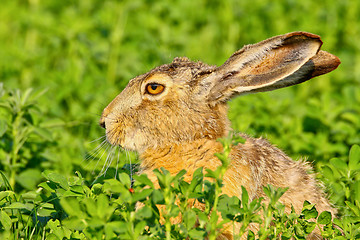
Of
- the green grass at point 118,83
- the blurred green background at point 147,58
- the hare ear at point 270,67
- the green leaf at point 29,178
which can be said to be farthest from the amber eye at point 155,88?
the green leaf at point 29,178

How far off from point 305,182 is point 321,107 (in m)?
2.11

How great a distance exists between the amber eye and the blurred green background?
0.99m

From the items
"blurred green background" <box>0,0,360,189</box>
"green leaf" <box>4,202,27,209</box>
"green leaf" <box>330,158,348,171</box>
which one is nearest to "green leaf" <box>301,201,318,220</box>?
"green leaf" <box>330,158,348,171</box>

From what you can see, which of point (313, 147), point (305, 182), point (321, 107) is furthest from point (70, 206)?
point (321, 107)

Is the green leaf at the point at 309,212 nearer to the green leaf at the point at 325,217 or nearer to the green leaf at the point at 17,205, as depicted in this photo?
the green leaf at the point at 325,217

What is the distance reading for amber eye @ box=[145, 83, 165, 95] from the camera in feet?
16.7

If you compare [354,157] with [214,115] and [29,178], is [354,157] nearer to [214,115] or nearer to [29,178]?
[214,115]

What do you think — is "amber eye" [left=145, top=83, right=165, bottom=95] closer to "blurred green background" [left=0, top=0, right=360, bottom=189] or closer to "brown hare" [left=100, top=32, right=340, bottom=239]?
"brown hare" [left=100, top=32, right=340, bottom=239]

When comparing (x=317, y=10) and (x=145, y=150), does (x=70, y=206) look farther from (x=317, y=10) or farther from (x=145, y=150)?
(x=317, y=10)

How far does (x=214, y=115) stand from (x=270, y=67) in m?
0.57

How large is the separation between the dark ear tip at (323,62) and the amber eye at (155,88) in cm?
119

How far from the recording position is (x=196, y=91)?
5035mm

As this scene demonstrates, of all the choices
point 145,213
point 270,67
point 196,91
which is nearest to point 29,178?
point 196,91

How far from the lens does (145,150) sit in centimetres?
505
